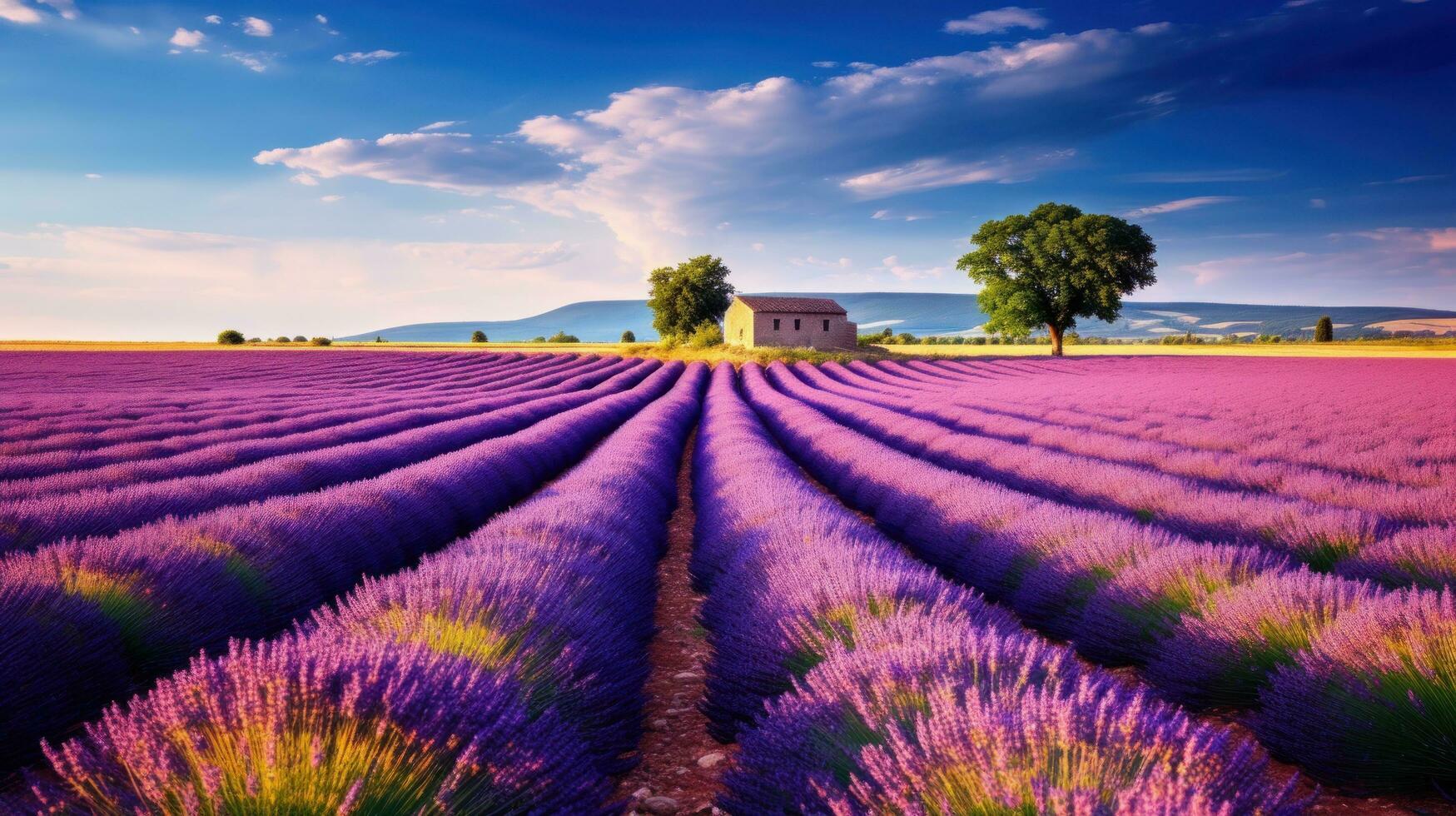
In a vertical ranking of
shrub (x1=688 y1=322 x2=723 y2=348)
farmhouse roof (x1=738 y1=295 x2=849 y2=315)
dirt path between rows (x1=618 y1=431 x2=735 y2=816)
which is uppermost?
farmhouse roof (x1=738 y1=295 x2=849 y2=315)

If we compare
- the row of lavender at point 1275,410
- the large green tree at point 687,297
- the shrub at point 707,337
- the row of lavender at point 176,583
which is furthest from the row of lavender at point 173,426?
the large green tree at point 687,297

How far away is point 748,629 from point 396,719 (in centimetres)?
156

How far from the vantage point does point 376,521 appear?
4.96 metres

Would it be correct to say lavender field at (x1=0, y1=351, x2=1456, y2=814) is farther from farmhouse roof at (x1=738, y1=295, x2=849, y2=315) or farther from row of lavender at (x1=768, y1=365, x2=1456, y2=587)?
farmhouse roof at (x1=738, y1=295, x2=849, y2=315)

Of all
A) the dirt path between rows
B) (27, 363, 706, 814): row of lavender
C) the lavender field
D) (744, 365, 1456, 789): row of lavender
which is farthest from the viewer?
the dirt path between rows

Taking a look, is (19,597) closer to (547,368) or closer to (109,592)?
(109,592)

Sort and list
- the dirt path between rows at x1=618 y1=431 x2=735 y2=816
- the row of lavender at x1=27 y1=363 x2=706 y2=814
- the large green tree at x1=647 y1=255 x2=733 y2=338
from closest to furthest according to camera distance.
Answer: the row of lavender at x1=27 y1=363 x2=706 y2=814, the dirt path between rows at x1=618 y1=431 x2=735 y2=816, the large green tree at x1=647 y1=255 x2=733 y2=338

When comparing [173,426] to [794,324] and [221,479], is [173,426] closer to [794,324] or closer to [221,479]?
[221,479]

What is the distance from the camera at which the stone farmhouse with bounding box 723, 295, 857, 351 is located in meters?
42.1

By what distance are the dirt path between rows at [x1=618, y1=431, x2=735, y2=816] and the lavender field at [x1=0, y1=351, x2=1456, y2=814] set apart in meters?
0.04

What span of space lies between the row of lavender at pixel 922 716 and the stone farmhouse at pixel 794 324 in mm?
38568

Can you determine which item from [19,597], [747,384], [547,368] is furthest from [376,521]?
[547,368]

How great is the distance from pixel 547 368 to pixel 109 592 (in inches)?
1069

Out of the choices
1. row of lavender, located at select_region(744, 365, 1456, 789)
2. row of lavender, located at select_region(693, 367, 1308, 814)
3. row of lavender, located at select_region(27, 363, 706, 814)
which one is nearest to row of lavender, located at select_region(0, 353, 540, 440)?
row of lavender, located at select_region(27, 363, 706, 814)
